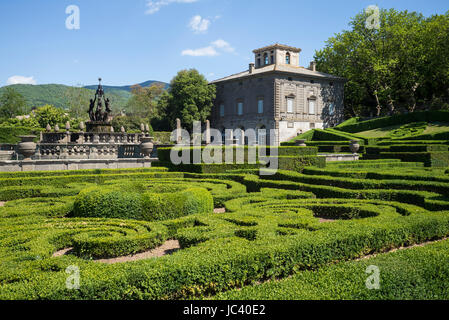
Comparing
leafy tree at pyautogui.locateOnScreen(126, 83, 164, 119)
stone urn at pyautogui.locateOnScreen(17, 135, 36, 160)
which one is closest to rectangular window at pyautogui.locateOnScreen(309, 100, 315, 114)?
leafy tree at pyautogui.locateOnScreen(126, 83, 164, 119)

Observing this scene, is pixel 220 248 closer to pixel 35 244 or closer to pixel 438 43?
pixel 35 244

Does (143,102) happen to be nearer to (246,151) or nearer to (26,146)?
(26,146)

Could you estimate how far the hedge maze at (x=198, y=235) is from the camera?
4.43 metres

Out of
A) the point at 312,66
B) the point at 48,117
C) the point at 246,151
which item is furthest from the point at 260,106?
the point at 48,117

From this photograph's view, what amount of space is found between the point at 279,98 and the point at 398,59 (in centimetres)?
1364

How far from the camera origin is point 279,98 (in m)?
42.8

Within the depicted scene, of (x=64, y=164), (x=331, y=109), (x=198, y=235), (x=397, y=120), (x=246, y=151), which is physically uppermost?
(x=331, y=109)

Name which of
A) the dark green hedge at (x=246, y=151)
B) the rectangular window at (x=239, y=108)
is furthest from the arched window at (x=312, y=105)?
the dark green hedge at (x=246, y=151)

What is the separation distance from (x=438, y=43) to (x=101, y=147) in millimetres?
36607

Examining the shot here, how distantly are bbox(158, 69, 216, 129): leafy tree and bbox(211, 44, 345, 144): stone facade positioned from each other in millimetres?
2584

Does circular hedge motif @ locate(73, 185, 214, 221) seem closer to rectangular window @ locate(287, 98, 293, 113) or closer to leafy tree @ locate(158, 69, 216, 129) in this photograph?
rectangular window @ locate(287, 98, 293, 113)

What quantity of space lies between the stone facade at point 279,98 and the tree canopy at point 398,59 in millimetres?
3586

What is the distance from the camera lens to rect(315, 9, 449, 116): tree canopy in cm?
3900

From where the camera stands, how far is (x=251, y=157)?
17203 millimetres
